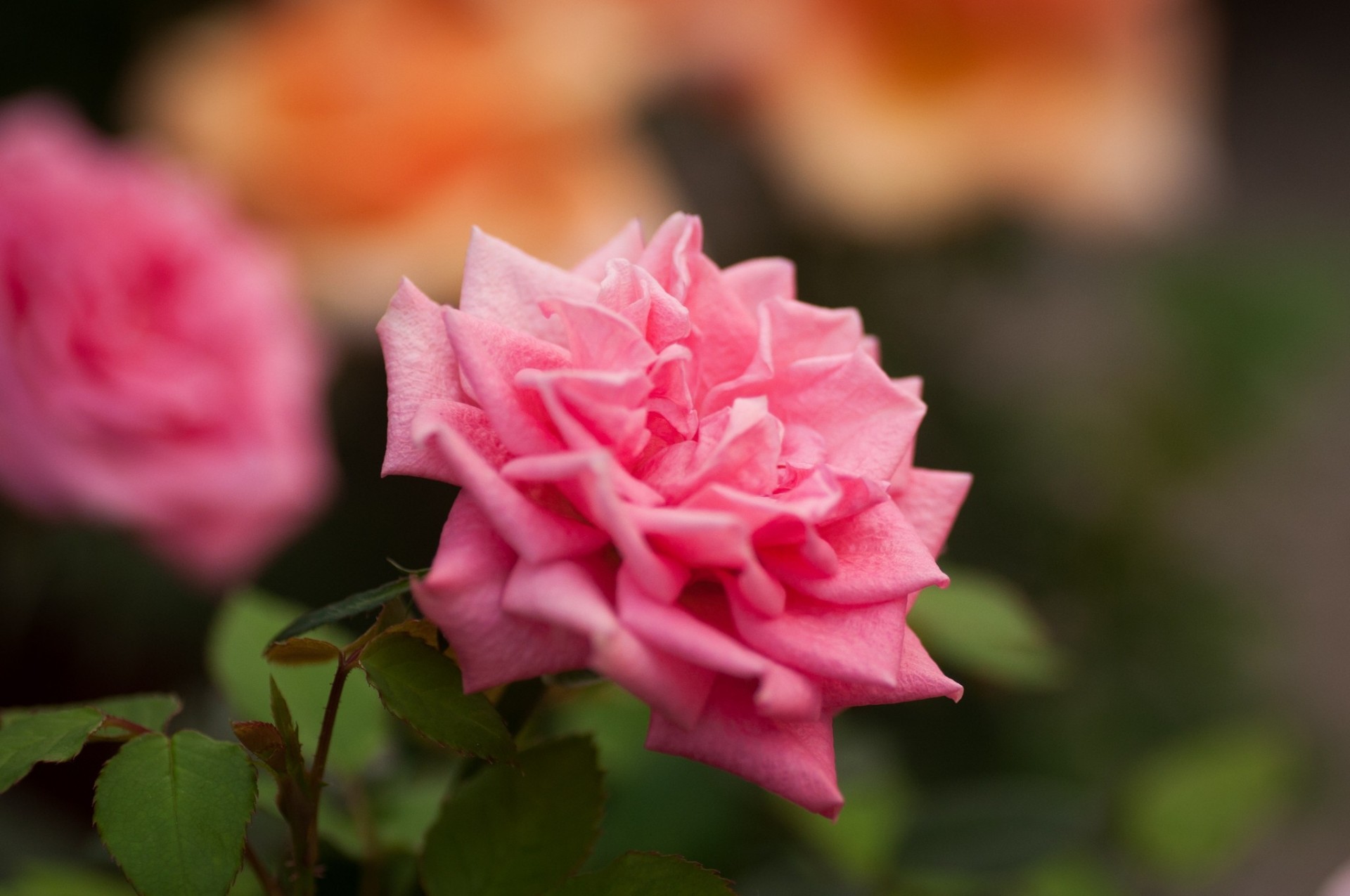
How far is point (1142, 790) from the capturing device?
1.59ft

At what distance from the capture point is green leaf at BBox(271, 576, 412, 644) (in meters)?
0.23

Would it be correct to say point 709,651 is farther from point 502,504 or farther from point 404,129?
point 404,129

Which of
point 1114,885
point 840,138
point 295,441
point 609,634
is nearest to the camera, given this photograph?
point 609,634

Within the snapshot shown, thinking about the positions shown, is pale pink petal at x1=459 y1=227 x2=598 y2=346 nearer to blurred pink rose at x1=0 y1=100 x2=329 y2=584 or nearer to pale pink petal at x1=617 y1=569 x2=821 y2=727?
pale pink petal at x1=617 y1=569 x2=821 y2=727

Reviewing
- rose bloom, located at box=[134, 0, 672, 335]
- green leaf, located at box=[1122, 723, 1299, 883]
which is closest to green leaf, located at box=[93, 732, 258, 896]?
green leaf, located at box=[1122, 723, 1299, 883]

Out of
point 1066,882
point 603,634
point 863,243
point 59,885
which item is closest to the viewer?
point 603,634

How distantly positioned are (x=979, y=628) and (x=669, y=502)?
0.13 meters

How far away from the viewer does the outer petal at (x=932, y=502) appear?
275 mm

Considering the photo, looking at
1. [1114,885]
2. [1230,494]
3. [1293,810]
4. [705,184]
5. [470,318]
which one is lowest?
[1293,810]

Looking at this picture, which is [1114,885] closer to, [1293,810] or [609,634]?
[609,634]

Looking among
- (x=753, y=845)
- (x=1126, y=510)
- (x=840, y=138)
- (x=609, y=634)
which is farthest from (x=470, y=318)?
(x=1126, y=510)

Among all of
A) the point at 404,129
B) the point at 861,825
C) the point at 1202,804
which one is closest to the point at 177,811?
the point at 861,825

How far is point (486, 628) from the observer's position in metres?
0.21

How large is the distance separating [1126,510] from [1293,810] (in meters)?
0.33
